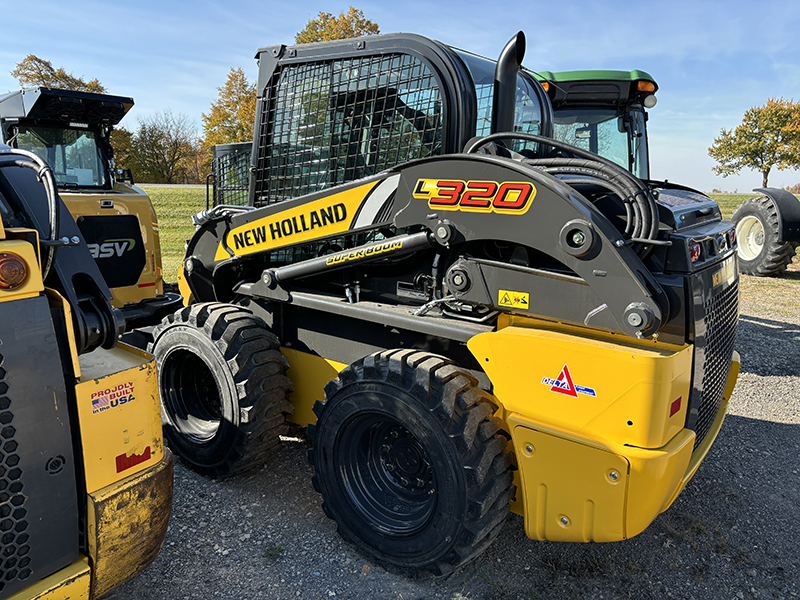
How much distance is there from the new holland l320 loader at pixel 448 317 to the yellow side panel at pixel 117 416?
3.35 ft

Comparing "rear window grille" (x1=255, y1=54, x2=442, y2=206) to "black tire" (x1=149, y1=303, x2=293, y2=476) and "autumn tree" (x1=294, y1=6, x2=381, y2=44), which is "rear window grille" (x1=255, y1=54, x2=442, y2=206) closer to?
"black tire" (x1=149, y1=303, x2=293, y2=476)

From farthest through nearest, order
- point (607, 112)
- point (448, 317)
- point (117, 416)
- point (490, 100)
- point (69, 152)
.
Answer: point (69, 152)
point (607, 112)
point (490, 100)
point (448, 317)
point (117, 416)

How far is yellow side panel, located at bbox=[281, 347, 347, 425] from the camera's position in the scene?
3615 mm

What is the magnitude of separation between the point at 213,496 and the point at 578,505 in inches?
91.2

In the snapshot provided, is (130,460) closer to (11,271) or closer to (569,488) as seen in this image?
(11,271)

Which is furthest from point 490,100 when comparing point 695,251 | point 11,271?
point 11,271

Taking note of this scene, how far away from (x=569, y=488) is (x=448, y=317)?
1.00 m

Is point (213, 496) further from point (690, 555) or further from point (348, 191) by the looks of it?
point (690, 555)

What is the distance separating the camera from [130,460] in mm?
2162

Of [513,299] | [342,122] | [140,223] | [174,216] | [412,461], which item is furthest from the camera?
[174,216]

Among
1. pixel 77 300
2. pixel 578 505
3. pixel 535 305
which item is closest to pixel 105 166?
pixel 77 300

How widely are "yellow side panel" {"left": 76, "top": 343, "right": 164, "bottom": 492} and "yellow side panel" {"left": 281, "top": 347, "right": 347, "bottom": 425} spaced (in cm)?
141

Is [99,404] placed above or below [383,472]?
above

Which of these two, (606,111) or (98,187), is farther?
(98,187)
